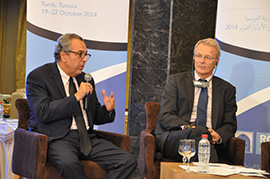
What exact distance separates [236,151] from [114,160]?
3.53ft

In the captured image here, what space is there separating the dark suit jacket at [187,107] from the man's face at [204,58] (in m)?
0.14

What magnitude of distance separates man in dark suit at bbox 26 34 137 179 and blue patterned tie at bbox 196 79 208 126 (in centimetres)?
77

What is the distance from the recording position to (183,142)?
252 cm

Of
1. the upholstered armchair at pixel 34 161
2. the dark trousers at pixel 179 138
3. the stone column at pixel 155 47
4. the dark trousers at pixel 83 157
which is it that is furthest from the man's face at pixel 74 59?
the stone column at pixel 155 47

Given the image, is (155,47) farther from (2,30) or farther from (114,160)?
(2,30)

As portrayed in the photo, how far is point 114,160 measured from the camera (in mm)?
2990

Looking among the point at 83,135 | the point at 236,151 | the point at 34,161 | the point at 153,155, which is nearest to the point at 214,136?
the point at 236,151

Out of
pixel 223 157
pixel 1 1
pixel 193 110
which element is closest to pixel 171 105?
pixel 193 110

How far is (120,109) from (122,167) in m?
1.42

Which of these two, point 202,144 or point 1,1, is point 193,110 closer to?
point 202,144

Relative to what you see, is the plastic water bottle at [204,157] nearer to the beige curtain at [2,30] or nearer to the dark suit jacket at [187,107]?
the dark suit jacket at [187,107]

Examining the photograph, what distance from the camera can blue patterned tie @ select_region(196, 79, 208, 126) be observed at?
3400 millimetres

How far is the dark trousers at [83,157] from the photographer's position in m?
2.76

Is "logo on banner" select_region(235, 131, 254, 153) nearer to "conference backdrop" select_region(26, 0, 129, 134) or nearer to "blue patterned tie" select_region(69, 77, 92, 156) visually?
"conference backdrop" select_region(26, 0, 129, 134)
